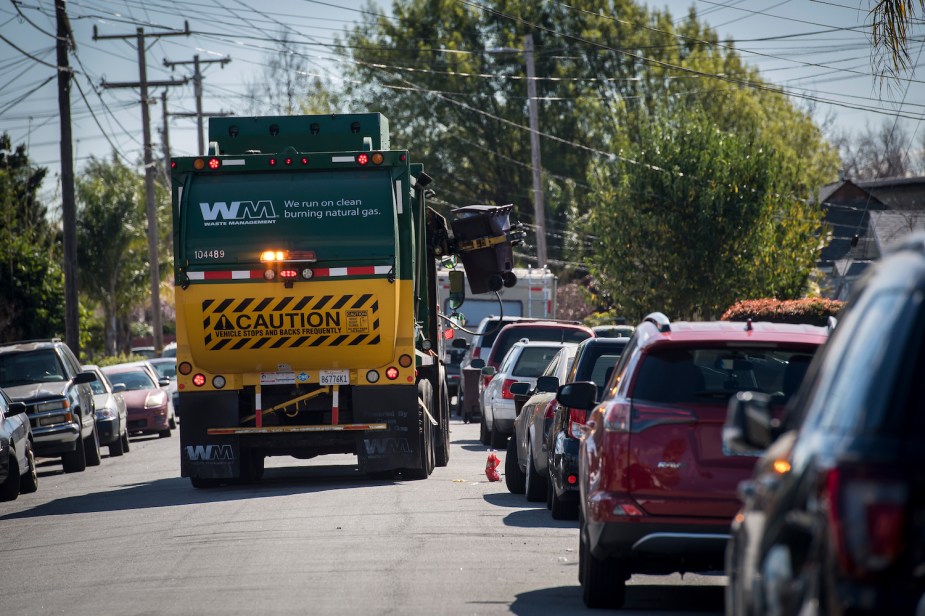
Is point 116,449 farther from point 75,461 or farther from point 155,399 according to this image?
point 155,399

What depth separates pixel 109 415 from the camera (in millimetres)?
25906

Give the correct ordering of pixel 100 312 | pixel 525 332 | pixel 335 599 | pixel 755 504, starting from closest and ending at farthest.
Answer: pixel 755 504 < pixel 335 599 < pixel 525 332 < pixel 100 312

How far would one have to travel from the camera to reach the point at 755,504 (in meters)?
5.02

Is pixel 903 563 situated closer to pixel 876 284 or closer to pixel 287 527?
pixel 876 284

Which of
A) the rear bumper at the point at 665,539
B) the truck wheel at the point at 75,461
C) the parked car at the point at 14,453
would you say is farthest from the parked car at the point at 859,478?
the truck wheel at the point at 75,461

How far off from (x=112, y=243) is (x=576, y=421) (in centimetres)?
5108

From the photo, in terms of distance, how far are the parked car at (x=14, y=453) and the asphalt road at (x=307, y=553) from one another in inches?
17.4

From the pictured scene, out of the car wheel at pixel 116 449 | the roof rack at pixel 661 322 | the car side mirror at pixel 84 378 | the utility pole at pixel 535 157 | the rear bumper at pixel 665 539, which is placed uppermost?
the utility pole at pixel 535 157

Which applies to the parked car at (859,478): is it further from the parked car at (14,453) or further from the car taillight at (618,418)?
the parked car at (14,453)

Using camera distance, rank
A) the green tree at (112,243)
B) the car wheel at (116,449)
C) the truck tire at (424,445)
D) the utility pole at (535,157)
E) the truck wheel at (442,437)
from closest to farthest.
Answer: the truck tire at (424,445), the truck wheel at (442,437), the car wheel at (116,449), the utility pole at (535,157), the green tree at (112,243)

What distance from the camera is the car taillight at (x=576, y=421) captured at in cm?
1228

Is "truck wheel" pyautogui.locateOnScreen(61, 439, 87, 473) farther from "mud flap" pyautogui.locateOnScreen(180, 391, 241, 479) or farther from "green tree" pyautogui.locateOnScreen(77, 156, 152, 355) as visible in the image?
"green tree" pyautogui.locateOnScreen(77, 156, 152, 355)

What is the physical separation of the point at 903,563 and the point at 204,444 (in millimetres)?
13472

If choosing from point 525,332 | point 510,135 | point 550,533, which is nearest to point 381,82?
point 510,135
